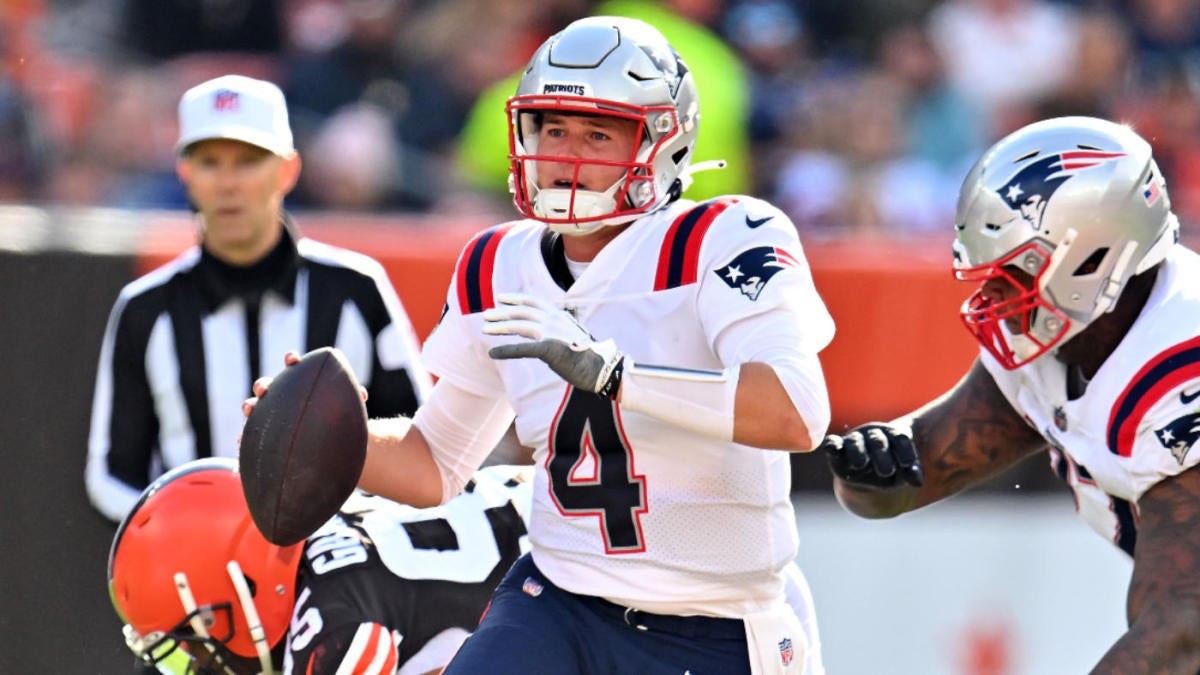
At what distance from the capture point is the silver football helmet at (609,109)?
3547mm

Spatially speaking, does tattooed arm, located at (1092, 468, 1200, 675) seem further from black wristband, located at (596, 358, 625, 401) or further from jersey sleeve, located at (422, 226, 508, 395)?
jersey sleeve, located at (422, 226, 508, 395)

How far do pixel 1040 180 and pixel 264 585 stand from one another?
5.72ft

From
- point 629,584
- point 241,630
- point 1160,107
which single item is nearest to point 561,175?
point 629,584

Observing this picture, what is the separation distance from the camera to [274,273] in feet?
17.1

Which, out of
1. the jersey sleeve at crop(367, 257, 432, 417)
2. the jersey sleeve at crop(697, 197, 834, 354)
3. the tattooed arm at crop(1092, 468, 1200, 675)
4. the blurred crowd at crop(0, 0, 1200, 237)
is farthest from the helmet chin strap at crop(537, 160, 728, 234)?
the blurred crowd at crop(0, 0, 1200, 237)

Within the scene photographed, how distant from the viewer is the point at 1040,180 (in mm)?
3660

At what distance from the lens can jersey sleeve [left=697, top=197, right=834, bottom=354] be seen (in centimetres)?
336

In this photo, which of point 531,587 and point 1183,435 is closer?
point 1183,435

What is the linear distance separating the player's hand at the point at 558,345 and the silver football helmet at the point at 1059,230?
2.84 ft

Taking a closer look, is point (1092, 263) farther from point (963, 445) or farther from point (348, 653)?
point (348, 653)

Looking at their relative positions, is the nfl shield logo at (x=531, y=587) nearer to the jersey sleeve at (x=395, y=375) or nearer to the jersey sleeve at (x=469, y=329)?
the jersey sleeve at (x=469, y=329)

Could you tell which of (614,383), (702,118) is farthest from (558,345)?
(702,118)

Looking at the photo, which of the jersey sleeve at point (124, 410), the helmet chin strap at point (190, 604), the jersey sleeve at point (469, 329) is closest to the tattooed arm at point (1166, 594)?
the jersey sleeve at point (469, 329)

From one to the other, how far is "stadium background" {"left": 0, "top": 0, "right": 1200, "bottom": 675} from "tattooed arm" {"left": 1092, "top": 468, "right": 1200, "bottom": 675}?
2424 millimetres
